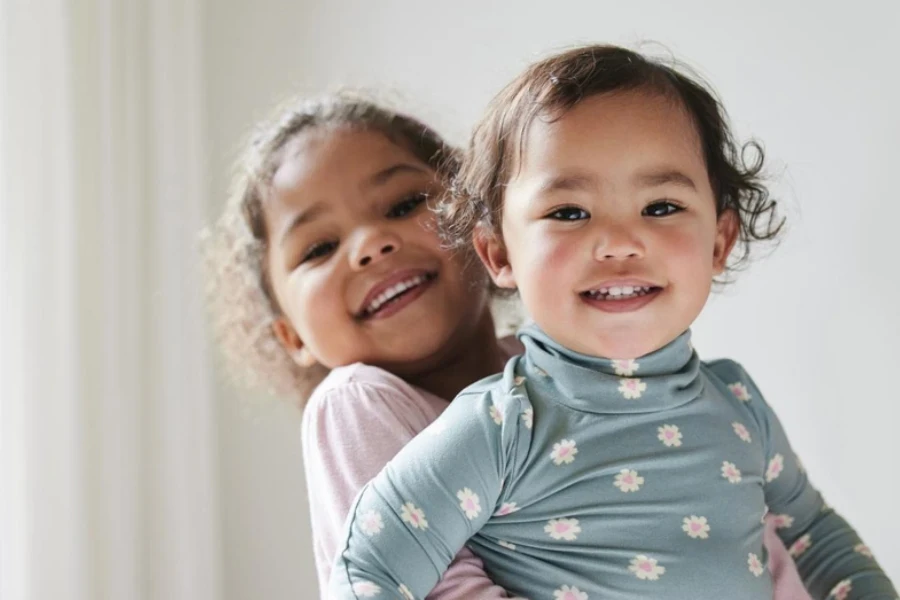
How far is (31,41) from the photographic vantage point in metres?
1.33

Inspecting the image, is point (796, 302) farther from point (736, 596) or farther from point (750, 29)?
point (736, 596)

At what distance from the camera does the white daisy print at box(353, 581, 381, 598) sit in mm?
870

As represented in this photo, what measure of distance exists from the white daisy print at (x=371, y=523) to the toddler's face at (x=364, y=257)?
348mm

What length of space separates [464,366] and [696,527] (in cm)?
44

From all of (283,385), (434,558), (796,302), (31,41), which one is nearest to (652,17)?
(796,302)

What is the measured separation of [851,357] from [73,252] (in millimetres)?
1082

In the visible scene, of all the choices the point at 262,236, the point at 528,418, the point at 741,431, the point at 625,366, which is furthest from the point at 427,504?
the point at 262,236

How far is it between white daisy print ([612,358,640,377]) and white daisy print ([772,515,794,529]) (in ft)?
0.97

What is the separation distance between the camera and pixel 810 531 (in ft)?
3.77

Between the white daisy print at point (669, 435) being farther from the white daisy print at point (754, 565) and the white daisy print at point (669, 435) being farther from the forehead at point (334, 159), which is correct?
the forehead at point (334, 159)

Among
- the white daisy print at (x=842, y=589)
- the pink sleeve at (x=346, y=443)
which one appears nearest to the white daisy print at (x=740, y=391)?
the white daisy print at (x=842, y=589)

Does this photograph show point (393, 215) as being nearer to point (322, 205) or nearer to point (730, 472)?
point (322, 205)

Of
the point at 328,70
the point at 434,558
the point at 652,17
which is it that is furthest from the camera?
the point at 328,70

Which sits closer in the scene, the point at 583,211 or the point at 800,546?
the point at 583,211
